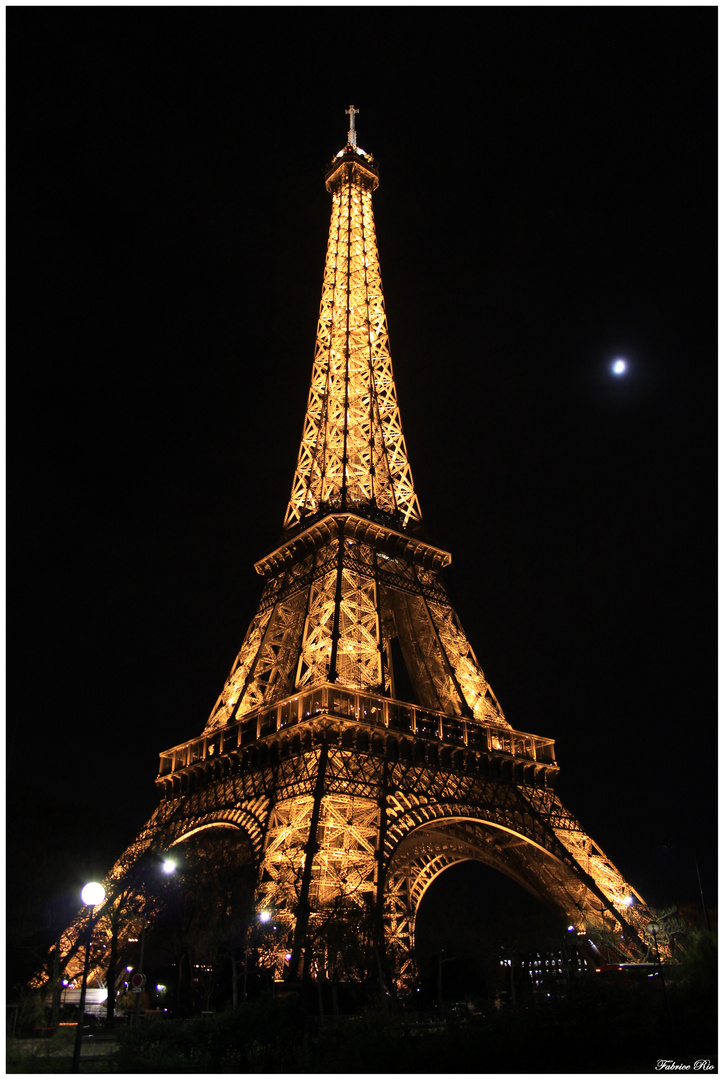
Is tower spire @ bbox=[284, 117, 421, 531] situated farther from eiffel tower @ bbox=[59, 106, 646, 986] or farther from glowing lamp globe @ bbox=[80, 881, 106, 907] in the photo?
glowing lamp globe @ bbox=[80, 881, 106, 907]

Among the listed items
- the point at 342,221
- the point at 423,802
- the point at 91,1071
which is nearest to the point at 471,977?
the point at 423,802

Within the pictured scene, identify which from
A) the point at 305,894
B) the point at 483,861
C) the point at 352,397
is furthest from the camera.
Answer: the point at 352,397

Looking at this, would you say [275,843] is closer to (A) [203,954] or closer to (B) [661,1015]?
(A) [203,954]

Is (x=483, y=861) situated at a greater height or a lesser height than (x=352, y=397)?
lesser

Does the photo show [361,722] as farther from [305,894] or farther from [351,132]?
[351,132]

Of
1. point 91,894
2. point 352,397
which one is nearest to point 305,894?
point 91,894

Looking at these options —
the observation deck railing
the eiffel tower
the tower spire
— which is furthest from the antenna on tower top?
the observation deck railing

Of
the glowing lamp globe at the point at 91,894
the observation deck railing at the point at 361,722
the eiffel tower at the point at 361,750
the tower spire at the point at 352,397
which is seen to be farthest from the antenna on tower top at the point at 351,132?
the glowing lamp globe at the point at 91,894

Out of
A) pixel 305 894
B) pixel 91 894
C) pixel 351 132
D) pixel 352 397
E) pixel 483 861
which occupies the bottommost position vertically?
pixel 483 861
